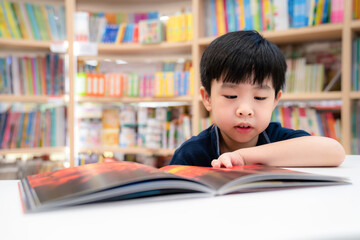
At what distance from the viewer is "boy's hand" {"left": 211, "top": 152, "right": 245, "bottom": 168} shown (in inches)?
27.7

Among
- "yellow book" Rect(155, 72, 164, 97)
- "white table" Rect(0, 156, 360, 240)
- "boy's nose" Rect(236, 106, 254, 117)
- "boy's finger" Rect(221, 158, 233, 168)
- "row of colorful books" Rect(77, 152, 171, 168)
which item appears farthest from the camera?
"row of colorful books" Rect(77, 152, 171, 168)

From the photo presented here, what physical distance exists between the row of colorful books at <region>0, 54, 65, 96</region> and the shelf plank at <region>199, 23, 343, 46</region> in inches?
50.2

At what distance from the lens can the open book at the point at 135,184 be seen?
15.0 inches

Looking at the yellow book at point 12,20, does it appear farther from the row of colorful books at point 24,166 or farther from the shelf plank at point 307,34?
the shelf plank at point 307,34

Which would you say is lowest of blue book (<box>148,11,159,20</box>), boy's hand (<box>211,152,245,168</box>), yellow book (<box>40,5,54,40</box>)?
boy's hand (<box>211,152,245,168</box>)

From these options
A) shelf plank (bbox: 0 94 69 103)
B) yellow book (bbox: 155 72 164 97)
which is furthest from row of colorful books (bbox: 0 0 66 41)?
yellow book (bbox: 155 72 164 97)

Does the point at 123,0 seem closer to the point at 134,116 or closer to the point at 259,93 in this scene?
the point at 134,116

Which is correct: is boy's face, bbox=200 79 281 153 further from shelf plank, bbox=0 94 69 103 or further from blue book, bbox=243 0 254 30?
shelf plank, bbox=0 94 69 103

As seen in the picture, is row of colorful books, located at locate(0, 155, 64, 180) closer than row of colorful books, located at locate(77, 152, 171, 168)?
Yes

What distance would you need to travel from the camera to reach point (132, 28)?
9.06ft

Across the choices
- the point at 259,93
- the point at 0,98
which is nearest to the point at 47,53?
the point at 0,98

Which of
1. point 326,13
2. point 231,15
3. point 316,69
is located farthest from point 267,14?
point 316,69

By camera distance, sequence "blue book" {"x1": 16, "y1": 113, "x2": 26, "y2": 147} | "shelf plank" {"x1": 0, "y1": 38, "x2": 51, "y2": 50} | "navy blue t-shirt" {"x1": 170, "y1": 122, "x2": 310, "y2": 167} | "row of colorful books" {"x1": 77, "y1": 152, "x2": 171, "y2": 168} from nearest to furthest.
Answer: "navy blue t-shirt" {"x1": 170, "y1": 122, "x2": 310, "y2": 167}, "shelf plank" {"x1": 0, "y1": 38, "x2": 51, "y2": 50}, "blue book" {"x1": 16, "y1": 113, "x2": 26, "y2": 147}, "row of colorful books" {"x1": 77, "y1": 152, "x2": 171, "y2": 168}

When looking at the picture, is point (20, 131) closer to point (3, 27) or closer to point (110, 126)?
point (110, 126)
